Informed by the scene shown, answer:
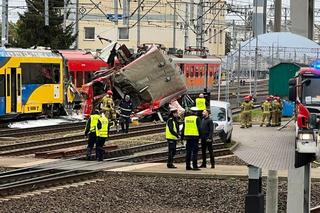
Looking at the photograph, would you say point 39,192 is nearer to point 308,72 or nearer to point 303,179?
point 308,72

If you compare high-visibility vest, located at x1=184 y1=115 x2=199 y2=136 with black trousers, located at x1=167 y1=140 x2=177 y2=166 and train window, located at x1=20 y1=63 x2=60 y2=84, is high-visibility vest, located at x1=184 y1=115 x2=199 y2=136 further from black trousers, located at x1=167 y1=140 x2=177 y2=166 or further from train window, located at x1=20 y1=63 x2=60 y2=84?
train window, located at x1=20 y1=63 x2=60 y2=84

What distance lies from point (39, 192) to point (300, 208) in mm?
7877

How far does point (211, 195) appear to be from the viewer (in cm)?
1444

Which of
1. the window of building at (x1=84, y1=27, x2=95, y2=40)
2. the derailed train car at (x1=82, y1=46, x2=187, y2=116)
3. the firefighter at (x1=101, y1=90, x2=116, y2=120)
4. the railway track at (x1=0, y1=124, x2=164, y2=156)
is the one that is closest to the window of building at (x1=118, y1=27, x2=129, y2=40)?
the window of building at (x1=84, y1=27, x2=95, y2=40)

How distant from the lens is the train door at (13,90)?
1190 inches

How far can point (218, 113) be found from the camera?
24719mm

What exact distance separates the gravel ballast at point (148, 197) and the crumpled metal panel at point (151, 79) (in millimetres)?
16058

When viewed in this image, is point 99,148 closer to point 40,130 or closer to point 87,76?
point 40,130

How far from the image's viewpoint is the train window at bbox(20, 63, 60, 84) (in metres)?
32.0

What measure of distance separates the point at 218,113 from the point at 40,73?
11.8 meters

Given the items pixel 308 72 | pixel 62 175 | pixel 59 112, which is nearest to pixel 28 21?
pixel 59 112

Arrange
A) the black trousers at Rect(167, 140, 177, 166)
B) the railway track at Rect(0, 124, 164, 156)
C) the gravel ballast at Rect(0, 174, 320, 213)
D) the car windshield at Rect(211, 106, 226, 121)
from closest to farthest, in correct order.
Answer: the gravel ballast at Rect(0, 174, 320, 213) < the black trousers at Rect(167, 140, 177, 166) < the railway track at Rect(0, 124, 164, 156) < the car windshield at Rect(211, 106, 226, 121)

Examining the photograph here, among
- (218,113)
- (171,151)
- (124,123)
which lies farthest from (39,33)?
(171,151)

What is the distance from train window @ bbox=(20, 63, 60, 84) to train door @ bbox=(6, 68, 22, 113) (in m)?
0.77
